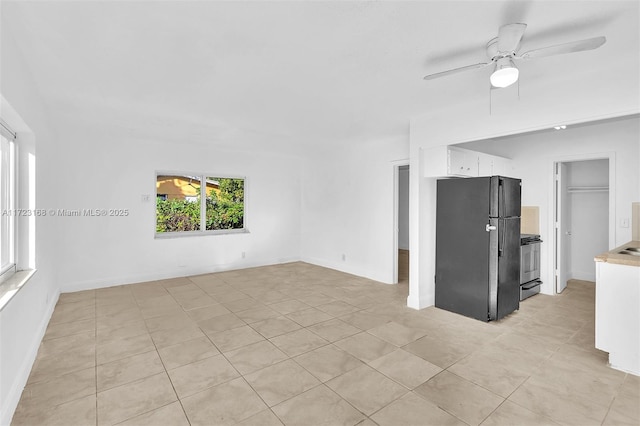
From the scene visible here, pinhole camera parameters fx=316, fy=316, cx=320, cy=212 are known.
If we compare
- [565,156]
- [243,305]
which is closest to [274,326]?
[243,305]

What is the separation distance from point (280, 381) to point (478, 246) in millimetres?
2733

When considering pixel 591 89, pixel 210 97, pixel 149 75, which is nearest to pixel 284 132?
pixel 210 97

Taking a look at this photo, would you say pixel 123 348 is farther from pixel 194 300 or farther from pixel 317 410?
pixel 317 410

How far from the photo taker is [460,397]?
2.25m

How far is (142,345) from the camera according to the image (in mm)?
3082

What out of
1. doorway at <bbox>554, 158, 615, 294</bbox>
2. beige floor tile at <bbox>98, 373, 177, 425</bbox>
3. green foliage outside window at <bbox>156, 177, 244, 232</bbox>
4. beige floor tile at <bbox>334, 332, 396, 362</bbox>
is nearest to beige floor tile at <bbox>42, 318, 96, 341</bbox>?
beige floor tile at <bbox>98, 373, 177, 425</bbox>

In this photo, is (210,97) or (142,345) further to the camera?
(210,97)

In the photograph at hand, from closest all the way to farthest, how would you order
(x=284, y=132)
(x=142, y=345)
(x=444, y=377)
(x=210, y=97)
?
1. (x=444, y=377)
2. (x=142, y=345)
3. (x=210, y=97)
4. (x=284, y=132)

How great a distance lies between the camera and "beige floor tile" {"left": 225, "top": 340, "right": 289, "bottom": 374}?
267 cm

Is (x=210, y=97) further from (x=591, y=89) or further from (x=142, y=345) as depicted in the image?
(x=591, y=89)

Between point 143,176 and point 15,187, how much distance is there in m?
2.74

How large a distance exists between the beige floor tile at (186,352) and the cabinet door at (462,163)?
337cm

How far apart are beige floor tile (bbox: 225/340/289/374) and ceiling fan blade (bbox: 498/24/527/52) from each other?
115 inches

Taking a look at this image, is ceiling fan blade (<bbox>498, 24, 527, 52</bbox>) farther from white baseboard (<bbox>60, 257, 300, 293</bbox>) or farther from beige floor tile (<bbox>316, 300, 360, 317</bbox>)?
white baseboard (<bbox>60, 257, 300, 293</bbox>)
